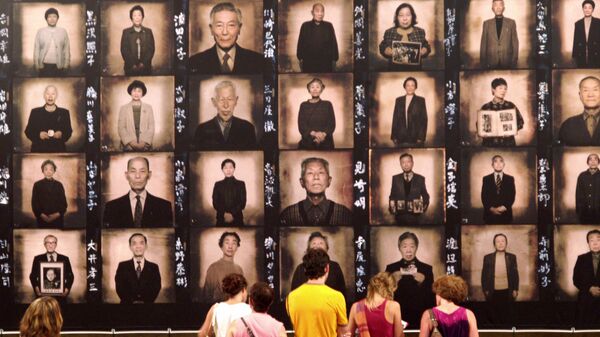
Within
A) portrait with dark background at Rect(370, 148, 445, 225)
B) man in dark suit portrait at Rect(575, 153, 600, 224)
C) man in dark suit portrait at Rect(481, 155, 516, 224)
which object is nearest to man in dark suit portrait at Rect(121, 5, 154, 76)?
portrait with dark background at Rect(370, 148, 445, 225)

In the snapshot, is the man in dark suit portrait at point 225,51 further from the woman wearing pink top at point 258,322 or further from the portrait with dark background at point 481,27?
the woman wearing pink top at point 258,322

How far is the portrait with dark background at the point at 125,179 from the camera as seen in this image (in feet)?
34.9

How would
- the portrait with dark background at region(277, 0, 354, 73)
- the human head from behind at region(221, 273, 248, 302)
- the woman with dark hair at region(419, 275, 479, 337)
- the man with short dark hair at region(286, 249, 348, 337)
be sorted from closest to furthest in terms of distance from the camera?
the woman with dark hair at region(419, 275, 479, 337), the man with short dark hair at region(286, 249, 348, 337), the human head from behind at region(221, 273, 248, 302), the portrait with dark background at region(277, 0, 354, 73)

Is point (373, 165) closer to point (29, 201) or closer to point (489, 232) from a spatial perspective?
point (489, 232)

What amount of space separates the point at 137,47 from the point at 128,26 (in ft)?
0.91

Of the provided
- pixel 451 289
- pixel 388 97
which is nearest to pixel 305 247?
pixel 388 97

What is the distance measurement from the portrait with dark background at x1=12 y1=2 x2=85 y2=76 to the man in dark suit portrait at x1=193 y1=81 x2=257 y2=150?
1652mm

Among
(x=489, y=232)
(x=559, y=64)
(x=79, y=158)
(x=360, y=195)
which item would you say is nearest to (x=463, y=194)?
(x=489, y=232)

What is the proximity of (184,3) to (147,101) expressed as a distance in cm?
123

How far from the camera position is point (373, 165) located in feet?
34.5

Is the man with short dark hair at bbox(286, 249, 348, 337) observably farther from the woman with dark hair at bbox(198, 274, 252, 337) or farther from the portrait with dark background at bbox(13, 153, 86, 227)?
the portrait with dark background at bbox(13, 153, 86, 227)

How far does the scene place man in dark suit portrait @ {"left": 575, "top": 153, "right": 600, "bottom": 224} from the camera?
34.0 feet

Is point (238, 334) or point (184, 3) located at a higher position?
point (184, 3)

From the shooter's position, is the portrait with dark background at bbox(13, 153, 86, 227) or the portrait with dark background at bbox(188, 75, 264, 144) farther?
the portrait with dark background at bbox(13, 153, 86, 227)
